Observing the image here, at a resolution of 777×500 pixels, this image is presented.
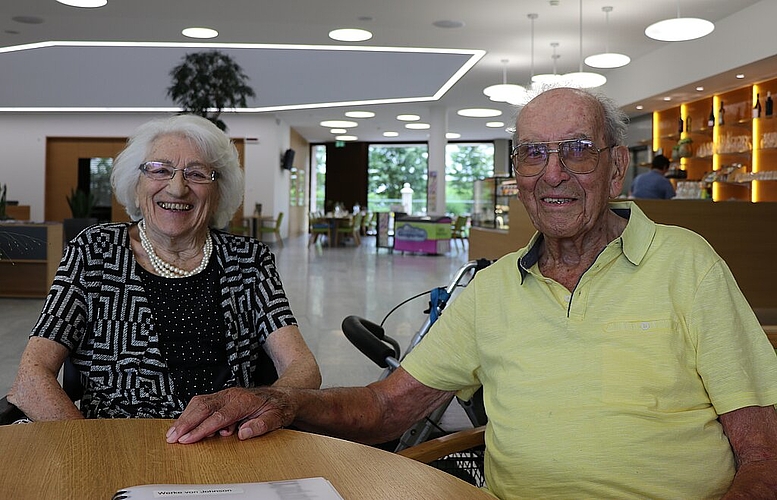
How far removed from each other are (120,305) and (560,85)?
115 cm

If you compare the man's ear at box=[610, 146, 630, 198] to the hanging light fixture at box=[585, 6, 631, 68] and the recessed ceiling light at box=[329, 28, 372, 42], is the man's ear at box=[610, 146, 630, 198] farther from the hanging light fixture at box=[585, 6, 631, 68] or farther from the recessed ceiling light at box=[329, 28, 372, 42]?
the recessed ceiling light at box=[329, 28, 372, 42]

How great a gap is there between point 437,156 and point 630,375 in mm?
14801

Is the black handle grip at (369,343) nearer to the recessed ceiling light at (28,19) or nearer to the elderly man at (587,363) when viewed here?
the elderly man at (587,363)

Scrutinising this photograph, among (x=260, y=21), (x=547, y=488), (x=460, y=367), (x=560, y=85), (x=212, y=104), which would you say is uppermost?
(x=260, y=21)

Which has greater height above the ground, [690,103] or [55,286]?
[690,103]

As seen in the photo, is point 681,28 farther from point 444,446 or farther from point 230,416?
point 230,416

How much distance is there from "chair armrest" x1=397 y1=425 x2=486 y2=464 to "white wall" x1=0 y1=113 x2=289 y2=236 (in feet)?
55.0

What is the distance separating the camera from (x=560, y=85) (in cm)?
161

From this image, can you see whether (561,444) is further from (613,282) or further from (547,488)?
(613,282)

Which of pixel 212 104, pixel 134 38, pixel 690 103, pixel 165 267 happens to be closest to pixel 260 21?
pixel 212 104

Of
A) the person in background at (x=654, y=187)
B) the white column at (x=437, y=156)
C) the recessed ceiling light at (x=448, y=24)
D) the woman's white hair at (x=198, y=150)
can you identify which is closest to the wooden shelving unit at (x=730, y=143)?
the person in background at (x=654, y=187)

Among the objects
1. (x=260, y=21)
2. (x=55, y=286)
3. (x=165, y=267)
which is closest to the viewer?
(x=55, y=286)

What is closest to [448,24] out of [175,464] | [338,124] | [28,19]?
[28,19]

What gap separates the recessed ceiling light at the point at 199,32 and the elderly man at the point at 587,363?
874cm
